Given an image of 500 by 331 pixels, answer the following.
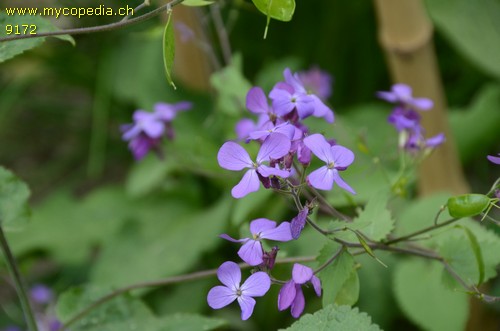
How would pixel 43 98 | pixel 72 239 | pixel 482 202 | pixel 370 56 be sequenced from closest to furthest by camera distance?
1. pixel 482 202
2. pixel 72 239
3. pixel 370 56
4. pixel 43 98

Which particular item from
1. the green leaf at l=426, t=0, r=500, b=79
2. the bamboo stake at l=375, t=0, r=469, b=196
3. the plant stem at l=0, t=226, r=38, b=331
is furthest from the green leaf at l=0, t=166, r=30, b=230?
the green leaf at l=426, t=0, r=500, b=79

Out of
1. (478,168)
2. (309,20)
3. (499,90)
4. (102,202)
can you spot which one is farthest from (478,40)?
(102,202)

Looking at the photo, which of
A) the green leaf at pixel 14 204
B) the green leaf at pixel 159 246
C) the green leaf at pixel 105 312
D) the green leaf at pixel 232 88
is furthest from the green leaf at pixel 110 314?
the green leaf at pixel 232 88

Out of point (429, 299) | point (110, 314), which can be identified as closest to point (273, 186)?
point (110, 314)

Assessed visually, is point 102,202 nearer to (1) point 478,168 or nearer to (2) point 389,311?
(2) point 389,311

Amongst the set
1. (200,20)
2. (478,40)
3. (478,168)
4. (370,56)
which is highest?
(200,20)

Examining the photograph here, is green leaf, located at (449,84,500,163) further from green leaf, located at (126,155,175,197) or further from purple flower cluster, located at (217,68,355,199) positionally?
purple flower cluster, located at (217,68,355,199)
